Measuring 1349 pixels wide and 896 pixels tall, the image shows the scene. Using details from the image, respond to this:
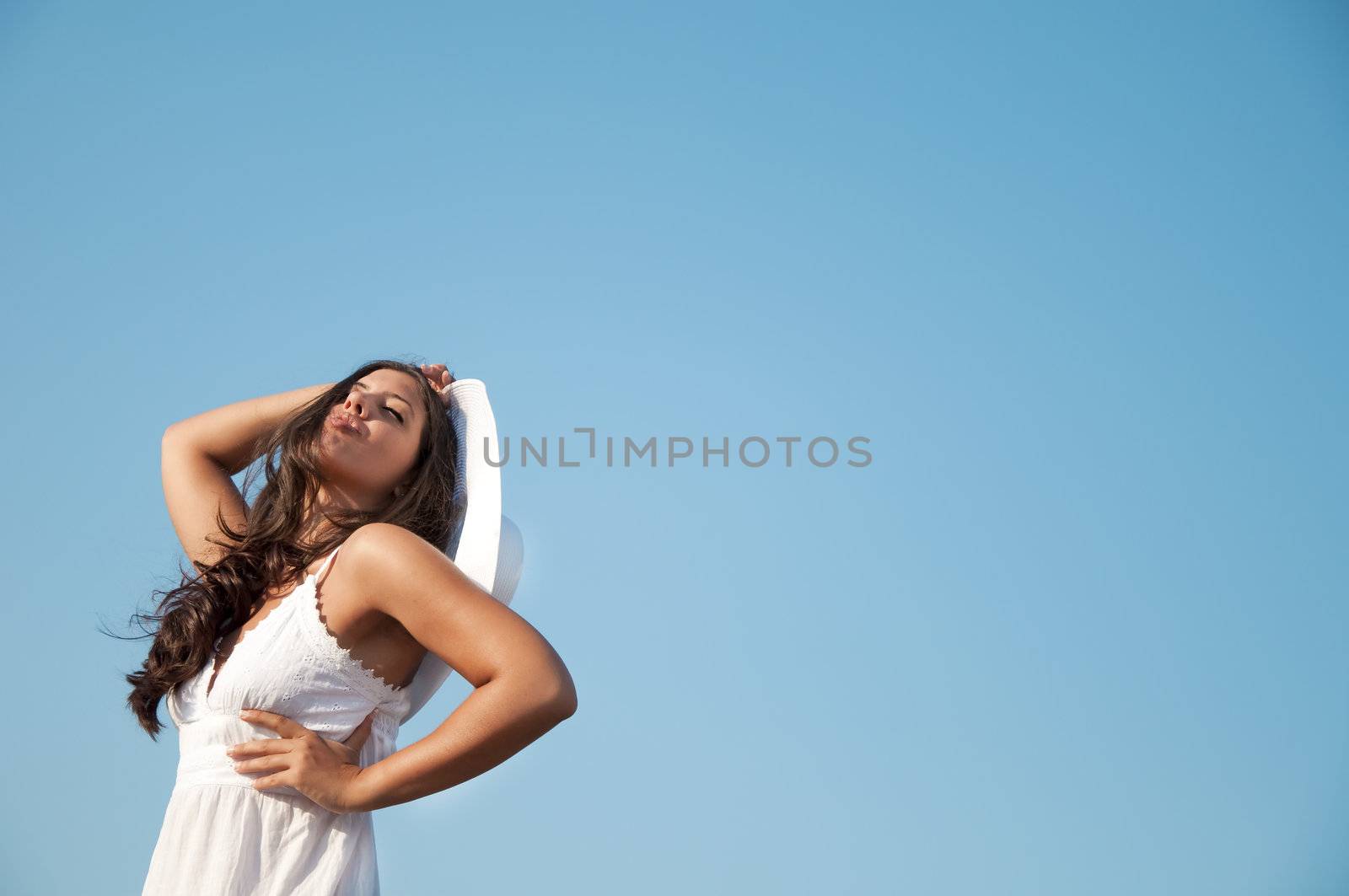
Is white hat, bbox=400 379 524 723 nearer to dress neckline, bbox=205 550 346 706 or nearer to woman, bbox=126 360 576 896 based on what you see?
woman, bbox=126 360 576 896

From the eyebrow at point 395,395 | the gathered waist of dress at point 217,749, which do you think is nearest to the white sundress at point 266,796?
the gathered waist of dress at point 217,749

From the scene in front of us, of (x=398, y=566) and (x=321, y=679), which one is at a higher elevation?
(x=398, y=566)

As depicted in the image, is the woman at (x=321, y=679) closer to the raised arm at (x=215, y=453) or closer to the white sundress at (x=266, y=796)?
the white sundress at (x=266, y=796)

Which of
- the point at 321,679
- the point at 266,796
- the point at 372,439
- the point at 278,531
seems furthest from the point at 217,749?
the point at 372,439

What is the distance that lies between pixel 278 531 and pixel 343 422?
30 centimetres

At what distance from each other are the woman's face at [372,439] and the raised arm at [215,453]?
22 centimetres

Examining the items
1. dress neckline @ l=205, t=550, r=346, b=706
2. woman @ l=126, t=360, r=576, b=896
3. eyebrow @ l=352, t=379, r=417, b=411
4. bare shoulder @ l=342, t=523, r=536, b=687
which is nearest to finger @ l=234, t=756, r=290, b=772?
woman @ l=126, t=360, r=576, b=896

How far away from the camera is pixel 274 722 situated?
87.0 inches

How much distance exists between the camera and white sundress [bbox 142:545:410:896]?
7.29ft

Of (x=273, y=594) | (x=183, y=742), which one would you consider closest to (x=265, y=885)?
(x=183, y=742)

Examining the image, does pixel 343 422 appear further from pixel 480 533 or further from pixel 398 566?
pixel 398 566

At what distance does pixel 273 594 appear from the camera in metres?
2.48

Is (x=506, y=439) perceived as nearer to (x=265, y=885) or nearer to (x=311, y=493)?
(x=311, y=493)

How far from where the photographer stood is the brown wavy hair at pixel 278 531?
7.91 feet
